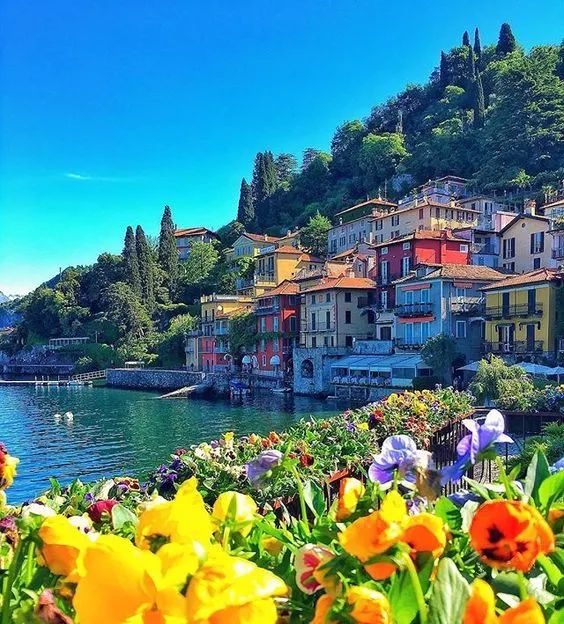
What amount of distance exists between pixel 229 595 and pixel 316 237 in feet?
205

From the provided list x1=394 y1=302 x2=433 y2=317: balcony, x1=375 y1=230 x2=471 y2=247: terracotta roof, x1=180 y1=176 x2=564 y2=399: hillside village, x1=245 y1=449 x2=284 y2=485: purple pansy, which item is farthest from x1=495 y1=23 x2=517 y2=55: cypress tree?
x1=245 y1=449 x2=284 y2=485: purple pansy

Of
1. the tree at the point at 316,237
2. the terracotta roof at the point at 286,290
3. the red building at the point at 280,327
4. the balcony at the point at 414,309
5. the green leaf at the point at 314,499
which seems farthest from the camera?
the tree at the point at 316,237

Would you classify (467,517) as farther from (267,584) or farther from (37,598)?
(37,598)

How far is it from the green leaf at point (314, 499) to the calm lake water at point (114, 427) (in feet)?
42.4

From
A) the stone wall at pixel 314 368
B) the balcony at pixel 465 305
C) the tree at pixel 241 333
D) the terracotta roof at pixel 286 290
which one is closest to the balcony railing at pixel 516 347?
the balcony at pixel 465 305

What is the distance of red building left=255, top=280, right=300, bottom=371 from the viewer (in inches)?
1704

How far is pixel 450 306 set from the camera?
32.4m

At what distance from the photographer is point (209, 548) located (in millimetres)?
898

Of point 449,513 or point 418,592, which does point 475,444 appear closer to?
point 449,513

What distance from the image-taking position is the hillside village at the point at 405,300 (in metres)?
30.5

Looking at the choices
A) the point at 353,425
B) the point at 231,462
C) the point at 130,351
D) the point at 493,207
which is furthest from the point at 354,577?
the point at 130,351

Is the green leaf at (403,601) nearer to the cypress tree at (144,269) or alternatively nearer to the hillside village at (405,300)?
the hillside village at (405,300)

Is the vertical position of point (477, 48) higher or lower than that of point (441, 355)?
higher

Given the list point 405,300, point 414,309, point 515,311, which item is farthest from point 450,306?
point 515,311
